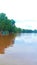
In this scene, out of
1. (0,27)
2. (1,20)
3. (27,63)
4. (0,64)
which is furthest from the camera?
(1,20)

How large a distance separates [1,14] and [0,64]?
48.7 m

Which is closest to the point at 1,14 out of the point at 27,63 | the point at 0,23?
the point at 0,23

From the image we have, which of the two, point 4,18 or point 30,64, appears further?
point 4,18

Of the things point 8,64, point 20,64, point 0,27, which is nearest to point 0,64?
point 8,64

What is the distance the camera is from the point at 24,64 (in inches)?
310

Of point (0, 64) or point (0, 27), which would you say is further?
point (0, 27)

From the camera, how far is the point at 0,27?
50000mm

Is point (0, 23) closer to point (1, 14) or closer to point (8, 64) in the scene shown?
point (1, 14)

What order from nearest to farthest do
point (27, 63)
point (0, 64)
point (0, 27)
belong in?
point (0, 64) < point (27, 63) < point (0, 27)

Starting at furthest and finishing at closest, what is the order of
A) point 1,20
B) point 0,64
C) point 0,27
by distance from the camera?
point 1,20 < point 0,27 < point 0,64

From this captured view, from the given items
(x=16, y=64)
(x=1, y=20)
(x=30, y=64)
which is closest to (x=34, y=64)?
(x=30, y=64)

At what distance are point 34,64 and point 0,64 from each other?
1391 millimetres

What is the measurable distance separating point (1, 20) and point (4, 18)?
7.29 feet

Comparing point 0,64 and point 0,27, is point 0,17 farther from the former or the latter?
point 0,64
